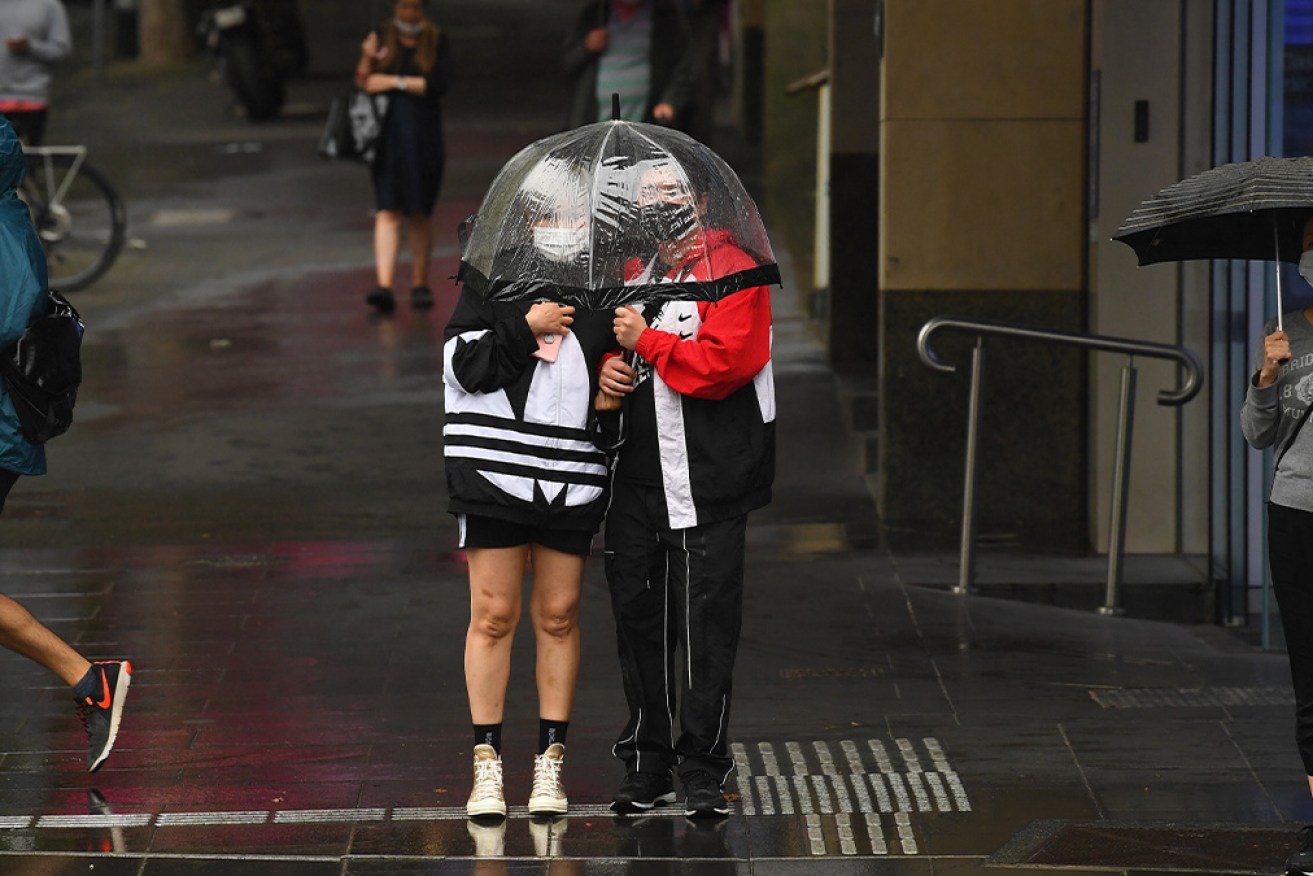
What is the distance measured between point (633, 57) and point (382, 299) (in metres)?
2.16

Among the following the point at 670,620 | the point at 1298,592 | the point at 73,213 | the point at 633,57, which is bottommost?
the point at 670,620

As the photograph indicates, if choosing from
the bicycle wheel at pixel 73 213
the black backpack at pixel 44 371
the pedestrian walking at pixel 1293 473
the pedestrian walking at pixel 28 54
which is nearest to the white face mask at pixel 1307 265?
the pedestrian walking at pixel 1293 473

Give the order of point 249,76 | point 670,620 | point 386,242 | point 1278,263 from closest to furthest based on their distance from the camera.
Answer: point 1278,263, point 670,620, point 386,242, point 249,76

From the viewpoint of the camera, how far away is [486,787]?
226 inches

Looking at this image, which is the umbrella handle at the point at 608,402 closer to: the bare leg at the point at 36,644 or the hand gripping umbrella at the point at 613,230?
the hand gripping umbrella at the point at 613,230

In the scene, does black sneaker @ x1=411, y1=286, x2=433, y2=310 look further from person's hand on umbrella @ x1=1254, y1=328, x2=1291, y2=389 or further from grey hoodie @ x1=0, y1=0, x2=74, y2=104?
person's hand on umbrella @ x1=1254, y1=328, x2=1291, y2=389

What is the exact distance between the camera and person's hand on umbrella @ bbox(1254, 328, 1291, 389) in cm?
513

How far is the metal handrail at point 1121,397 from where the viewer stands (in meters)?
8.06

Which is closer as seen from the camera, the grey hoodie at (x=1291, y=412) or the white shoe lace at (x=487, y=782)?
the grey hoodie at (x=1291, y=412)

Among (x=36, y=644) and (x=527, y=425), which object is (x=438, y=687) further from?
(x=527, y=425)

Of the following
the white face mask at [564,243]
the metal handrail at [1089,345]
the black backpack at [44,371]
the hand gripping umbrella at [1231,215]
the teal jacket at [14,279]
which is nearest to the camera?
the hand gripping umbrella at [1231,215]

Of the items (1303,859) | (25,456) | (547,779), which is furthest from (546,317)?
(1303,859)

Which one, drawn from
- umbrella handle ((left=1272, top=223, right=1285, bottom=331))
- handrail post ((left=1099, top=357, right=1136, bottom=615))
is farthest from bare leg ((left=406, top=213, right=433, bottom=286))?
umbrella handle ((left=1272, top=223, right=1285, bottom=331))

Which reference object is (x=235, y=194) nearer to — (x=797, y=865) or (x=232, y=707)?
(x=232, y=707)
